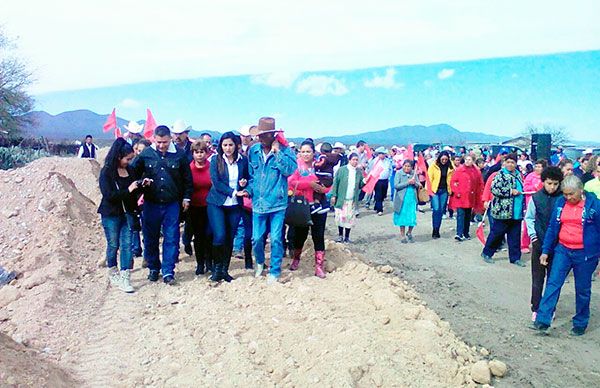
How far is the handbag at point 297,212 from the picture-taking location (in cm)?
709

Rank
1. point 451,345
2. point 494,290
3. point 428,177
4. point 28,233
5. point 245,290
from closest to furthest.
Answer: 1. point 451,345
2. point 245,290
3. point 494,290
4. point 28,233
5. point 428,177

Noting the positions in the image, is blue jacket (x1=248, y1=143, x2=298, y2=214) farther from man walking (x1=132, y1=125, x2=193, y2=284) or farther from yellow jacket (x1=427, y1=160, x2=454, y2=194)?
yellow jacket (x1=427, y1=160, x2=454, y2=194)

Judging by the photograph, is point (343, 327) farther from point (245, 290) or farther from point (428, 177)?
point (428, 177)

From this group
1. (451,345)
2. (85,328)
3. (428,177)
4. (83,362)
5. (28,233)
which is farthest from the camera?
(428,177)

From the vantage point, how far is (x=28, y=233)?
908 centimetres

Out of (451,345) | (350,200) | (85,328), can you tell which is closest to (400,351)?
(451,345)

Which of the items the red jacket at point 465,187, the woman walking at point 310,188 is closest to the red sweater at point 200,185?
the woman walking at point 310,188

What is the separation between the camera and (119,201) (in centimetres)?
645

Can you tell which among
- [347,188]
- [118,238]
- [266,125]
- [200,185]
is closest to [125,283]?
[118,238]

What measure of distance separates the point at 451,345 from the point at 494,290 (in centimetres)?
309

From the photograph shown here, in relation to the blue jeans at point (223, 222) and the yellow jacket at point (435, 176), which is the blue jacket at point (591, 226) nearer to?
the blue jeans at point (223, 222)

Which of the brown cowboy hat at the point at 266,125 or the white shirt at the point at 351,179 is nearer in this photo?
the brown cowboy hat at the point at 266,125

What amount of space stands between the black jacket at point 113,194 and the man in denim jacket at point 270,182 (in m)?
1.49

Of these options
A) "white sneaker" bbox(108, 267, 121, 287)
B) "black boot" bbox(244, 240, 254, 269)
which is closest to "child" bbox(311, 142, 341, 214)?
"black boot" bbox(244, 240, 254, 269)
